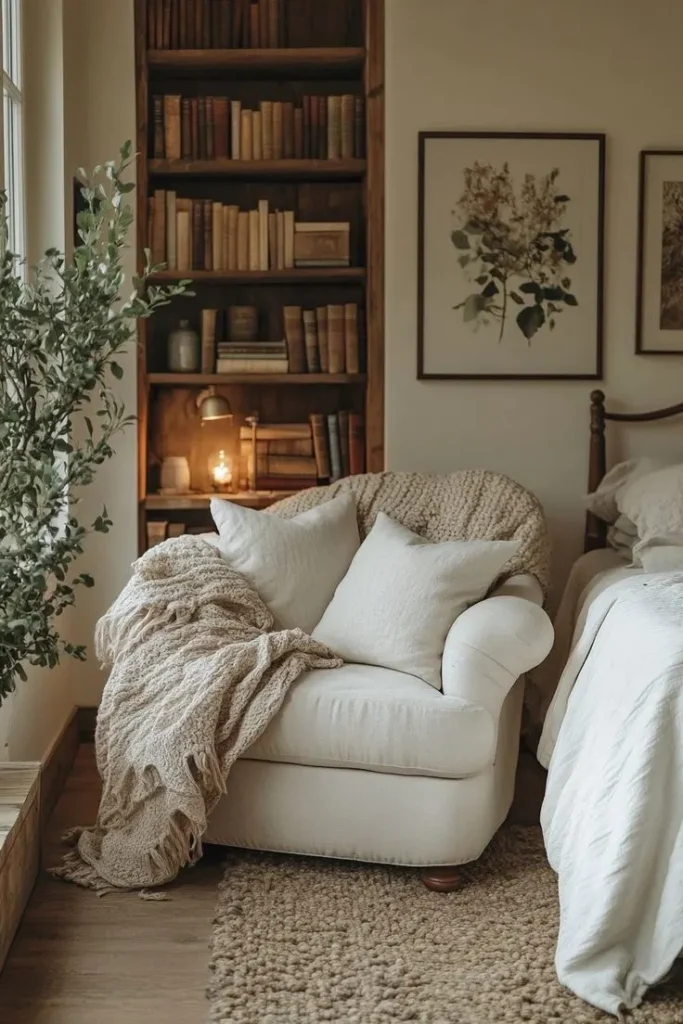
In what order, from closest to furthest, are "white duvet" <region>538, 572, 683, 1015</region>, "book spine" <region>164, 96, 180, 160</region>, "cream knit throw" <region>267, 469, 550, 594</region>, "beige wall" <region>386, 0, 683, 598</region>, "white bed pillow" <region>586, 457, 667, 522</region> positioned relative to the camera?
"white duvet" <region>538, 572, 683, 1015</region> → "cream knit throw" <region>267, 469, 550, 594</region> → "white bed pillow" <region>586, 457, 667, 522</region> → "beige wall" <region>386, 0, 683, 598</region> → "book spine" <region>164, 96, 180, 160</region>

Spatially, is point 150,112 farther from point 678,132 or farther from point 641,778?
point 641,778

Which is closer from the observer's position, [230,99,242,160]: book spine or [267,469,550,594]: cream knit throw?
[267,469,550,594]: cream knit throw

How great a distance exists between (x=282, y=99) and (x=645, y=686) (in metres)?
2.68

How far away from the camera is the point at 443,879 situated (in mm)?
2773

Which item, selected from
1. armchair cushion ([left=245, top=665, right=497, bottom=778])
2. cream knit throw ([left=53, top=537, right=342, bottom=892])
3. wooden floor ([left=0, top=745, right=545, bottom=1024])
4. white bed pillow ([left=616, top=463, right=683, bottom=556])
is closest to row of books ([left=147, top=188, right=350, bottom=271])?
white bed pillow ([left=616, top=463, right=683, bottom=556])

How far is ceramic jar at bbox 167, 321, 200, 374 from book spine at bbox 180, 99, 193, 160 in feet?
1.85

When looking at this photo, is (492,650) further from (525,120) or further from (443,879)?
(525,120)

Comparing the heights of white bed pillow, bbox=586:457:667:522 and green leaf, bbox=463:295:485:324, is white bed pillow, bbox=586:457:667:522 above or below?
below

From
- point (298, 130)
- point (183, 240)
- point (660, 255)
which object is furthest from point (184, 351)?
point (660, 255)

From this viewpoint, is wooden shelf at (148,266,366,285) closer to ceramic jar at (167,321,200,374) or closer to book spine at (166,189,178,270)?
book spine at (166,189,178,270)

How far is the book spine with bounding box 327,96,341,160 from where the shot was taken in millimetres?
3965

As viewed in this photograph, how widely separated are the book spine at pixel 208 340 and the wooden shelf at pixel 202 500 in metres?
0.43

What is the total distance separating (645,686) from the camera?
2.36 metres

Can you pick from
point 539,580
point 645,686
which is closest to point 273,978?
point 645,686
